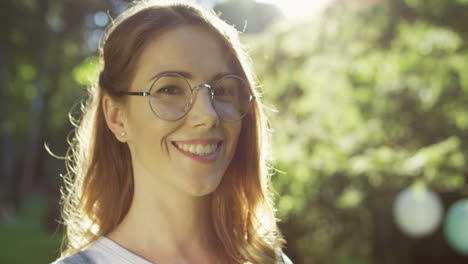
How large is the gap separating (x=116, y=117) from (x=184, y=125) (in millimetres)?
299

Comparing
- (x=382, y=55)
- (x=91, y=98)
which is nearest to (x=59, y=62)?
(x=382, y=55)

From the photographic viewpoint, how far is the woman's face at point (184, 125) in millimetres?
1696

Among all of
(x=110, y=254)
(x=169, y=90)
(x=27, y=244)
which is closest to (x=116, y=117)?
(x=169, y=90)

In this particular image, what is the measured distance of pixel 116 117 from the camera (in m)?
1.85

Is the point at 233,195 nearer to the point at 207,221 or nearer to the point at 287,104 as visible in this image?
the point at 207,221

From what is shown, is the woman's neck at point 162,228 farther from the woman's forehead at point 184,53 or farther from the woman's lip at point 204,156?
the woman's forehead at point 184,53

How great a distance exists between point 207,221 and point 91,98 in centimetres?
69

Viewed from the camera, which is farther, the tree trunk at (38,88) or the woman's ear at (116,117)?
the tree trunk at (38,88)

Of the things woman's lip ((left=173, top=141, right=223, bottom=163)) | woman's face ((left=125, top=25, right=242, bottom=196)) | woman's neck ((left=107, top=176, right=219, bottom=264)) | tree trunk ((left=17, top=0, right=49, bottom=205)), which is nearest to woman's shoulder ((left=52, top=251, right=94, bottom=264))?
woman's neck ((left=107, top=176, right=219, bottom=264))

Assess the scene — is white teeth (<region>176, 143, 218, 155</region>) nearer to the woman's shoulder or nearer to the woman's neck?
the woman's neck

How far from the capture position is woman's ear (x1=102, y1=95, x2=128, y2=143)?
183cm

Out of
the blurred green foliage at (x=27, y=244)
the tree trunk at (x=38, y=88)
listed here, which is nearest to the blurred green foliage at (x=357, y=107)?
the blurred green foliage at (x=27, y=244)

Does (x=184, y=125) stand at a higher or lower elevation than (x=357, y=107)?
higher

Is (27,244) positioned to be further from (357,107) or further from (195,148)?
(195,148)
